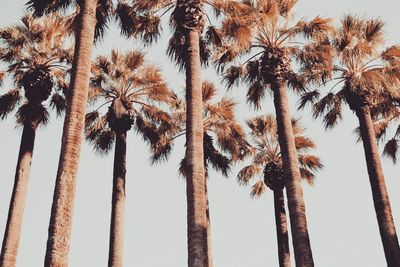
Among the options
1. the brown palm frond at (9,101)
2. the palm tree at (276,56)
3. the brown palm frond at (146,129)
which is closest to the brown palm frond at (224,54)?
the palm tree at (276,56)

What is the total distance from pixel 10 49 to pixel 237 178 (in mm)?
13236

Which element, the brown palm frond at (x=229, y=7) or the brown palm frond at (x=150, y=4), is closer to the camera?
the brown palm frond at (x=150, y=4)

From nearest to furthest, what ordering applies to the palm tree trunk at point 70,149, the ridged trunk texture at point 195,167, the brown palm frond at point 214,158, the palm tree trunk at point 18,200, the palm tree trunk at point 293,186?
the palm tree trunk at point 70,149, the ridged trunk texture at point 195,167, the palm tree trunk at point 293,186, the palm tree trunk at point 18,200, the brown palm frond at point 214,158

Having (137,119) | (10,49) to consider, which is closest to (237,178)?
(137,119)

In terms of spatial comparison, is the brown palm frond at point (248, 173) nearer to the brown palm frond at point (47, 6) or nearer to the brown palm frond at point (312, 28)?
the brown palm frond at point (312, 28)

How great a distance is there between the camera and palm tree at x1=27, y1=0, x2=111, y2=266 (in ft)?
32.5

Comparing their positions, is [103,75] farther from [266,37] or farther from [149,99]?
[266,37]

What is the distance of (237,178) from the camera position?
27.0m

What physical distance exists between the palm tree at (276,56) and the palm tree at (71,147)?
6.46 metres

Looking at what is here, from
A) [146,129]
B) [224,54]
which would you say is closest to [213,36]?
[224,54]

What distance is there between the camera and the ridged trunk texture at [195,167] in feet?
37.8

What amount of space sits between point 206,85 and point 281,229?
313 inches

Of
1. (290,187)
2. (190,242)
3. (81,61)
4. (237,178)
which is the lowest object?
(190,242)

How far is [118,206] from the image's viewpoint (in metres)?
18.9
